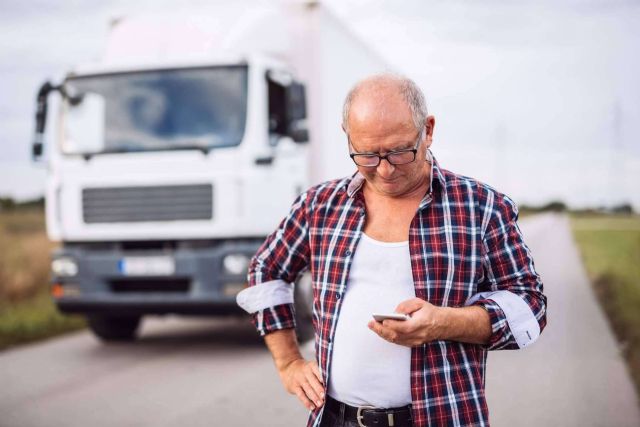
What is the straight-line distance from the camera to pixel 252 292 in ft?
7.66

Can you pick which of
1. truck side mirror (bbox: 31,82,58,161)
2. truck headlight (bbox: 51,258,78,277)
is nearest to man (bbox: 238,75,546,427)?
truck headlight (bbox: 51,258,78,277)

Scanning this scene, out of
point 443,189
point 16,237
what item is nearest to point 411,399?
point 443,189

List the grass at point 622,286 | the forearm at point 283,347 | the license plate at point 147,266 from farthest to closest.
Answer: the grass at point 622,286 → the license plate at point 147,266 → the forearm at point 283,347

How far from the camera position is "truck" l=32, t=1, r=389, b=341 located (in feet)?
23.4

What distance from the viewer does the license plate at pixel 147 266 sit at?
717 centimetres

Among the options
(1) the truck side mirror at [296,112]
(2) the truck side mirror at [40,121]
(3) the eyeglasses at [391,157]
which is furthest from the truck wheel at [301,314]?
(2) the truck side mirror at [40,121]

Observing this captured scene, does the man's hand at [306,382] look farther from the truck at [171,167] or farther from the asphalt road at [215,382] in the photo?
the truck at [171,167]

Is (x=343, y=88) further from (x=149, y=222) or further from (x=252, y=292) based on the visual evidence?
(x=252, y=292)

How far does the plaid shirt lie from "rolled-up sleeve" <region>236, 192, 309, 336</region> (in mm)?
165

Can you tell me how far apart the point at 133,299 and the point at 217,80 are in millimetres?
2203

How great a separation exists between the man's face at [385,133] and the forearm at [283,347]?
0.58m

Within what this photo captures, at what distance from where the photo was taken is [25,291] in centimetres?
1130

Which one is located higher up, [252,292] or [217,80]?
[217,80]

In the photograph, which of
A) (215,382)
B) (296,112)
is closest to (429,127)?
(215,382)
